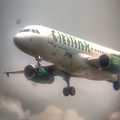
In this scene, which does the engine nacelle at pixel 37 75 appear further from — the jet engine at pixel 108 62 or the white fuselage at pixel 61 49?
the jet engine at pixel 108 62

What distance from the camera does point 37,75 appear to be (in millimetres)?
6770

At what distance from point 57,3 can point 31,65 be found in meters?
1.37

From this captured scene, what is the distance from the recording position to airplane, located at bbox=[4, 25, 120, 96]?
577 centimetres

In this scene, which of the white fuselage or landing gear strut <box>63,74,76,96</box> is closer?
the white fuselage

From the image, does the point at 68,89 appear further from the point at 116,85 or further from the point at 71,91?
the point at 116,85

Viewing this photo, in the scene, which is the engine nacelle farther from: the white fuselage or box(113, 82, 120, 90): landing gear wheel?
box(113, 82, 120, 90): landing gear wheel

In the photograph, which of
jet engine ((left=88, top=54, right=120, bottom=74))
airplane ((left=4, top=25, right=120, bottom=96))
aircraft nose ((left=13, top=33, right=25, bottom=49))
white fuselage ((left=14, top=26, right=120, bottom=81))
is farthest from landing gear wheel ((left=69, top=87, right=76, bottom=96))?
aircraft nose ((left=13, top=33, right=25, bottom=49))

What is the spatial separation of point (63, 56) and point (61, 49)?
14 centimetres

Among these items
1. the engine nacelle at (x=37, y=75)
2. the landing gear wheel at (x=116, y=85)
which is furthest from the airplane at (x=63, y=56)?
the landing gear wheel at (x=116, y=85)

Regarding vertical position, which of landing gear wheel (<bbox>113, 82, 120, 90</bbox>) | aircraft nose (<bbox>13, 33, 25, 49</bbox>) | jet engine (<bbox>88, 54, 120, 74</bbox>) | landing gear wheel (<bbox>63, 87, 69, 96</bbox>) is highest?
landing gear wheel (<bbox>113, 82, 120, 90</bbox>)

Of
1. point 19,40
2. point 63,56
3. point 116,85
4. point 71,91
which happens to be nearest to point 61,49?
point 63,56

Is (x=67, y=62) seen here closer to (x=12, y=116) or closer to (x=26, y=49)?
(x=26, y=49)

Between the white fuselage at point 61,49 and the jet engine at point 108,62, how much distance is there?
199 mm

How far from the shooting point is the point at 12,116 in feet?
21.1
